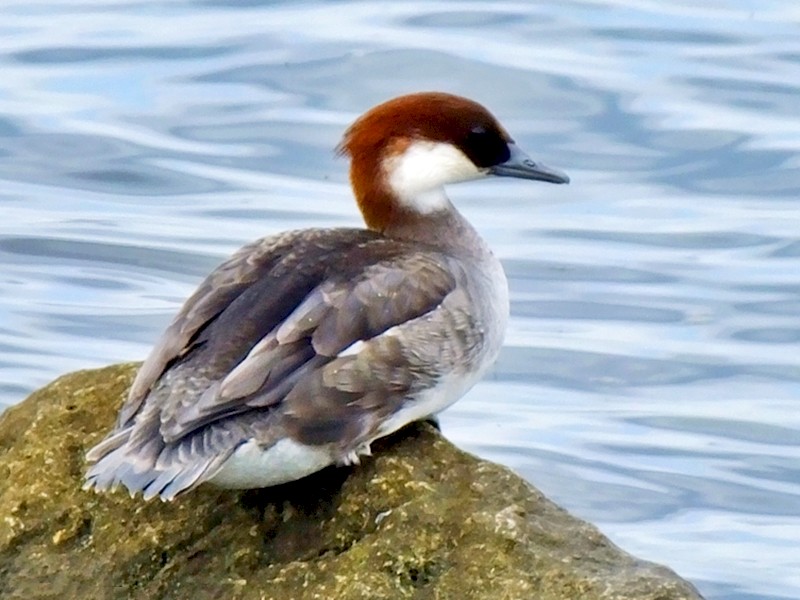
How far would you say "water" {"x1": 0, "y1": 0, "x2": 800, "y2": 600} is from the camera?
27.9 feet

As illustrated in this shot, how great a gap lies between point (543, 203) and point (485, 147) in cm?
497

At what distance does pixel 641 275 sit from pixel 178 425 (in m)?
5.77

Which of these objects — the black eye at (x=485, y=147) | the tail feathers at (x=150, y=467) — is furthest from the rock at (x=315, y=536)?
the black eye at (x=485, y=147)

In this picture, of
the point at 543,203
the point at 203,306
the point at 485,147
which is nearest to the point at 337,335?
the point at 203,306

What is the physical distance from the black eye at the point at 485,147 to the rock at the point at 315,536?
1413 mm

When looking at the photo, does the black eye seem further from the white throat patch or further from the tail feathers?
the tail feathers

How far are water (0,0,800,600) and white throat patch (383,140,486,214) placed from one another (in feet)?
6.86

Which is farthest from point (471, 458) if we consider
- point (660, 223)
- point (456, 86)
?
point (456, 86)

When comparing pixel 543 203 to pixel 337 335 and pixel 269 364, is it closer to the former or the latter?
pixel 337 335

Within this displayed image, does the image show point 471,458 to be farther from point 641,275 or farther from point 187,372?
point 641,275

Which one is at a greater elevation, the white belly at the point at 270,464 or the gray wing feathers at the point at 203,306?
the gray wing feathers at the point at 203,306

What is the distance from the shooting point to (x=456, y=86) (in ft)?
42.2

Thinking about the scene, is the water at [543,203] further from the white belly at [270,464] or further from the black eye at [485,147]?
the white belly at [270,464]

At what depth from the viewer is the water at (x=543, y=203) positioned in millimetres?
8500
